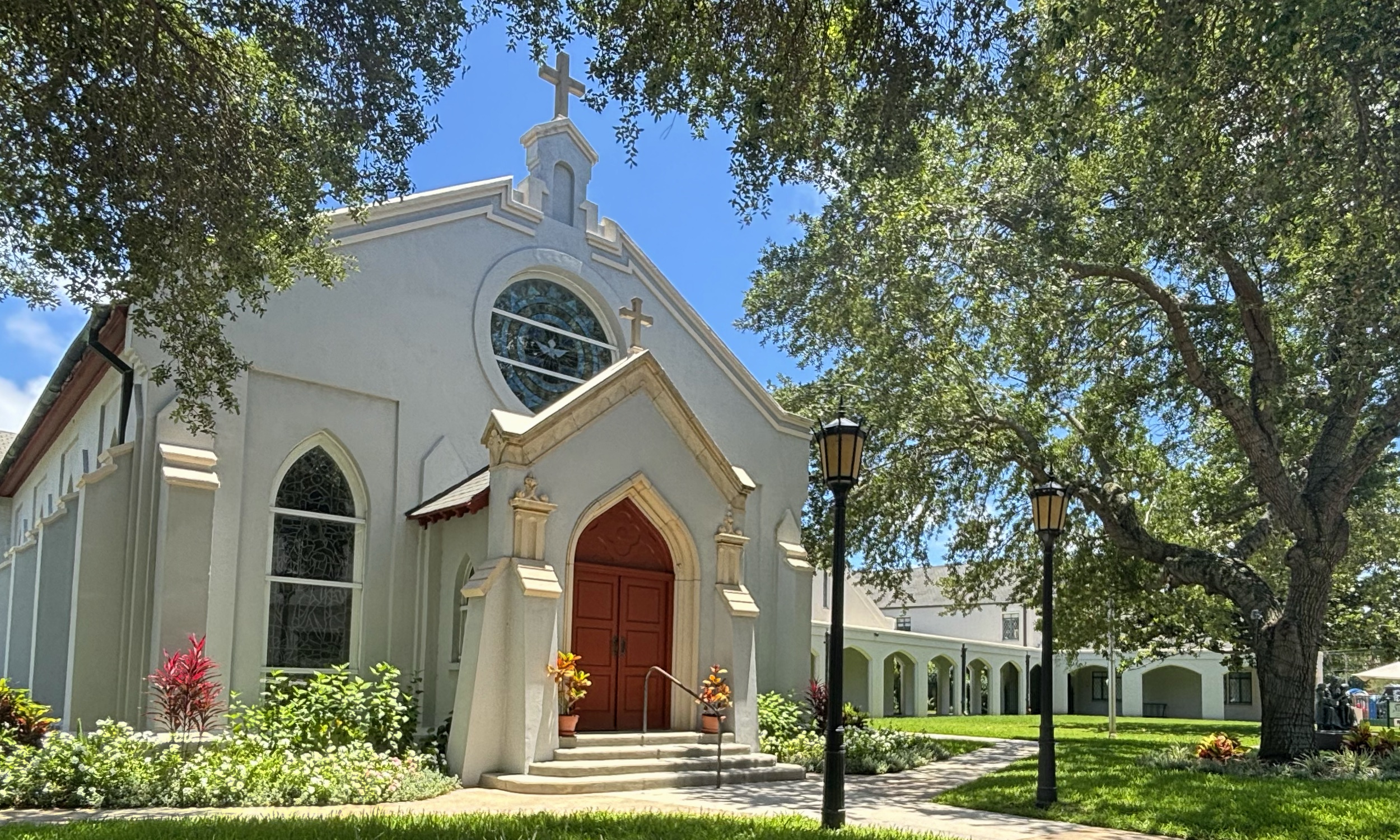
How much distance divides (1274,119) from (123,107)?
30.4 feet

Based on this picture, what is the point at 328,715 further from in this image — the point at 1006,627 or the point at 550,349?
the point at 1006,627

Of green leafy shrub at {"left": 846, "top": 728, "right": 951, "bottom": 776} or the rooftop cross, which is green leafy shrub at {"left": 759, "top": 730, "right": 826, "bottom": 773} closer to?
green leafy shrub at {"left": 846, "top": 728, "right": 951, "bottom": 776}

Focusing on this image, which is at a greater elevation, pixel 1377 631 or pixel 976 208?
pixel 976 208

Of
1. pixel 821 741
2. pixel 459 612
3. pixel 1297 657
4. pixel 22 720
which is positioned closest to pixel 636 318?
pixel 459 612

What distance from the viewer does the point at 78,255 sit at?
1007 centimetres

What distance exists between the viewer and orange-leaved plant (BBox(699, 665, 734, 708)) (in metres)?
14.9

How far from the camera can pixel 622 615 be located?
15375mm

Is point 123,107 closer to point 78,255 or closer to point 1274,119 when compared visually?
point 78,255

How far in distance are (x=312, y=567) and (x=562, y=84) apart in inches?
361

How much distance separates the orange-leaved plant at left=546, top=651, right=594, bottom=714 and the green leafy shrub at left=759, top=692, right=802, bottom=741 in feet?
13.6

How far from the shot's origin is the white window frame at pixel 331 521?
1455 cm

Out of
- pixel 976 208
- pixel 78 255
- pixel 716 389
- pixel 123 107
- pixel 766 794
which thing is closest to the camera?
pixel 123 107

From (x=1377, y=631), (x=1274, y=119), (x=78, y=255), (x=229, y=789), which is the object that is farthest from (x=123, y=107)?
(x=1377, y=631)

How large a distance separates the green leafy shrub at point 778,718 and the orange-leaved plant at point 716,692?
1889mm
